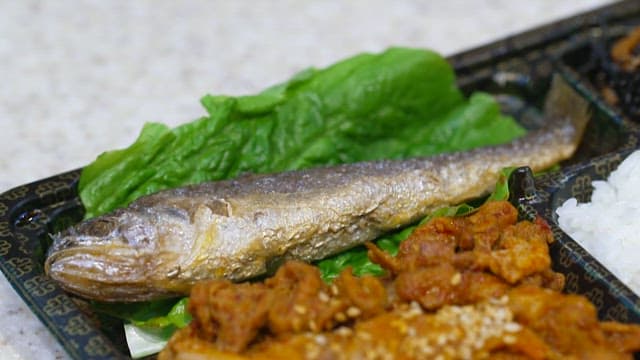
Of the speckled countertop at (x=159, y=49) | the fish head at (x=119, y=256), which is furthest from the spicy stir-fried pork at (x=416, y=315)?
the speckled countertop at (x=159, y=49)

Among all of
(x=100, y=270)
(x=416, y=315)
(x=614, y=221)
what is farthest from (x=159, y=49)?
(x=416, y=315)

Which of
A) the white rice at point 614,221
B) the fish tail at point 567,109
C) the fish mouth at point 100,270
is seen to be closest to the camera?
the fish mouth at point 100,270

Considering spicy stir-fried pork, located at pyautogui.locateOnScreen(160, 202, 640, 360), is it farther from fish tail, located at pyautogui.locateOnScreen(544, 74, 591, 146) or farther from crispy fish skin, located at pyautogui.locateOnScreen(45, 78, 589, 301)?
fish tail, located at pyautogui.locateOnScreen(544, 74, 591, 146)

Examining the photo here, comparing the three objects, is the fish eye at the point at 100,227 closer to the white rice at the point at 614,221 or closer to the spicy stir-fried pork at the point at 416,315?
the spicy stir-fried pork at the point at 416,315

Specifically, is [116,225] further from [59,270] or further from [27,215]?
[27,215]

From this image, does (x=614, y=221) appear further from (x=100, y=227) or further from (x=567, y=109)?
(x=100, y=227)

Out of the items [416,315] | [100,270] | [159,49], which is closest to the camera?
[416,315]

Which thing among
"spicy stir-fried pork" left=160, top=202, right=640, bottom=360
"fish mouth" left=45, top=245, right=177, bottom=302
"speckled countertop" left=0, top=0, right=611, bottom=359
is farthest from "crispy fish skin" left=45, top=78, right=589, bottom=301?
"speckled countertop" left=0, top=0, right=611, bottom=359

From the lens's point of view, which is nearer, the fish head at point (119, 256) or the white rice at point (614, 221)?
the fish head at point (119, 256)
